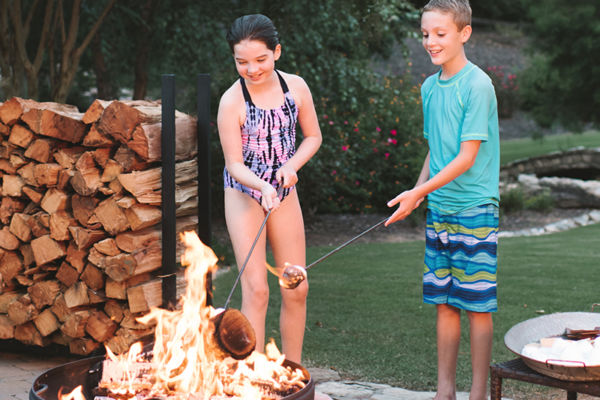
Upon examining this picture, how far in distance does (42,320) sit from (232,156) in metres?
1.84

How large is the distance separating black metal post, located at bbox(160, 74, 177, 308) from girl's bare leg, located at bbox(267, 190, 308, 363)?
71 centimetres

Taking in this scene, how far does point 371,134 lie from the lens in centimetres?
1052

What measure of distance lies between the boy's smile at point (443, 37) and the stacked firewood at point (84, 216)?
4.99 feet

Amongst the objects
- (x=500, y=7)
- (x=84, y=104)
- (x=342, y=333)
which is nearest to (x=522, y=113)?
Result: (x=500, y=7)

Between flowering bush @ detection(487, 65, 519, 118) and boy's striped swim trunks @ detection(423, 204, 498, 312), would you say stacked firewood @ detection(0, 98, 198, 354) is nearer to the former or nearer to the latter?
boy's striped swim trunks @ detection(423, 204, 498, 312)

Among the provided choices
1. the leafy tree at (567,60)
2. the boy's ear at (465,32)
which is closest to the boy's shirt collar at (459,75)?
the boy's ear at (465,32)

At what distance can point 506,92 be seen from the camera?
1969cm

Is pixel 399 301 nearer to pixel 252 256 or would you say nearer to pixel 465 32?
pixel 252 256

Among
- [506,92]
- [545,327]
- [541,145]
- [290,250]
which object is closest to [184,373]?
[290,250]

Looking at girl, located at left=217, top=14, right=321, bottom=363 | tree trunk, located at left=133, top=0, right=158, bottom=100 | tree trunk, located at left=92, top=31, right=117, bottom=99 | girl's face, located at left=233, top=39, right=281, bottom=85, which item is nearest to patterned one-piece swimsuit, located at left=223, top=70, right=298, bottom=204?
girl, located at left=217, top=14, right=321, bottom=363

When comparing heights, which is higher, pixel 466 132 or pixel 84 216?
pixel 466 132

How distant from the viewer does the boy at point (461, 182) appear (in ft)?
9.05

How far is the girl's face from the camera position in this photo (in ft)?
9.29

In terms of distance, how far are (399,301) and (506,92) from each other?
50.5 ft
